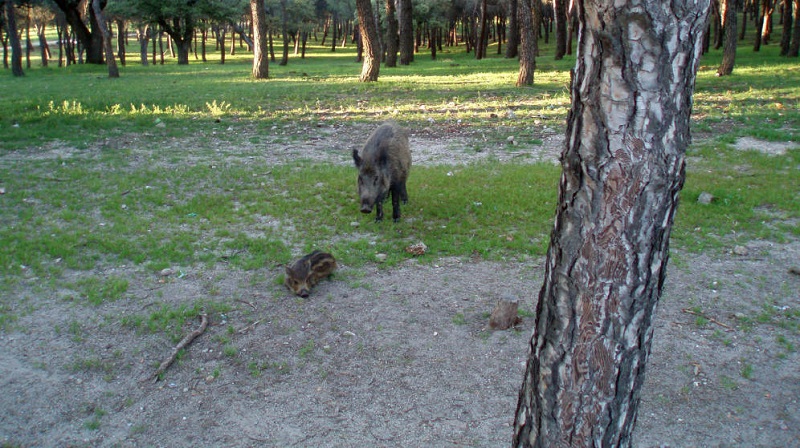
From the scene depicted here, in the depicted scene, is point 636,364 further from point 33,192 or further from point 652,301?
point 33,192

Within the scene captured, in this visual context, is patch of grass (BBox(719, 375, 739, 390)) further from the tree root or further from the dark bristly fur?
the tree root

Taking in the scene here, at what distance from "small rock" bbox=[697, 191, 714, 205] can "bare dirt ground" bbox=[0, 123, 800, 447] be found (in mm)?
1826

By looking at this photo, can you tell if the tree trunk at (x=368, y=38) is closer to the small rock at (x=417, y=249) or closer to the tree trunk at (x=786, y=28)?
the small rock at (x=417, y=249)

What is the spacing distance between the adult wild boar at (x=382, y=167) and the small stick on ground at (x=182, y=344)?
8.71 feet

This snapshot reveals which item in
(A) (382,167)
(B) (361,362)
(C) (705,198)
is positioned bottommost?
(B) (361,362)

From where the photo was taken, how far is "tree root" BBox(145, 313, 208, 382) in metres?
4.94

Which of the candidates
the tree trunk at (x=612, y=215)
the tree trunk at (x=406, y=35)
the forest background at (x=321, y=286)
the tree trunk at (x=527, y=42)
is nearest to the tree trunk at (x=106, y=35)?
the forest background at (x=321, y=286)

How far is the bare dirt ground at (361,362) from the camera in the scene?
432 cm

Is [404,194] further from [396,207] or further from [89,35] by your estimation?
[89,35]

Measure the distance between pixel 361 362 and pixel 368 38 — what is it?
19.6m

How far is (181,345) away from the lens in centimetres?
525

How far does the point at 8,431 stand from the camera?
4.27 m

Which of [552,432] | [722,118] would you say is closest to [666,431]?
[552,432]

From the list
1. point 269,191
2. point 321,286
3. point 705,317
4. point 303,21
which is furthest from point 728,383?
point 303,21
